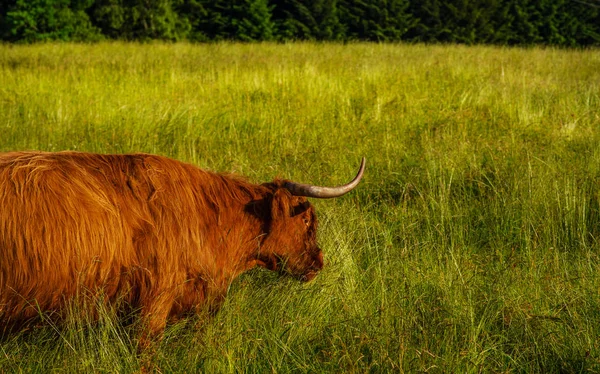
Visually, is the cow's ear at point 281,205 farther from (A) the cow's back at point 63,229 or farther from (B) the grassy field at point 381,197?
(A) the cow's back at point 63,229

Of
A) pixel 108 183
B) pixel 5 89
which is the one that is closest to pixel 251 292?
pixel 108 183

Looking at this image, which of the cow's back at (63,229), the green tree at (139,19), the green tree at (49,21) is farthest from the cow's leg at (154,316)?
the green tree at (139,19)

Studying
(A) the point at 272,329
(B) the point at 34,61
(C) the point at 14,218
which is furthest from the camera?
(B) the point at 34,61

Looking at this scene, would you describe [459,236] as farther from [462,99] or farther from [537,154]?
[462,99]

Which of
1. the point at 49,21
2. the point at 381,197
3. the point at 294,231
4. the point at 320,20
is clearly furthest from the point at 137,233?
the point at 320,20

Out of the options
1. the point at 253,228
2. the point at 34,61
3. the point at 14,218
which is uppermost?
the point at 14,218

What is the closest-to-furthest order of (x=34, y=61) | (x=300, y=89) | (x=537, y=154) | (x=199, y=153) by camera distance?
(x=537, y=154), (x=199, y=153), (x=300, y=89), (x=34, y=61)

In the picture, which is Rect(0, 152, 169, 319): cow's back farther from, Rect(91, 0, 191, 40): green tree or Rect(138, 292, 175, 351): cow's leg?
Rect(91, 0, 191, 40): green tree

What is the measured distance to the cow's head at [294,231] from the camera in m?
3.46

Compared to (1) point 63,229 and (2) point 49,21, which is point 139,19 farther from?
(1) point 63,229

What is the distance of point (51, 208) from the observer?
2.86m

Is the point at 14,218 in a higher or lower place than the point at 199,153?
higher

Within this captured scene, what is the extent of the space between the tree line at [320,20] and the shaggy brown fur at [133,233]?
931 inches

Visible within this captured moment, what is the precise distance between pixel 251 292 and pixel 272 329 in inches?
24.8
